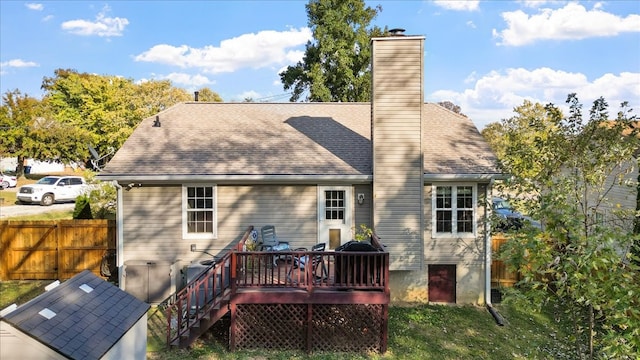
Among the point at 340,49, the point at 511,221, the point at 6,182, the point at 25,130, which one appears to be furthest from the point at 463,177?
the point at 25,130

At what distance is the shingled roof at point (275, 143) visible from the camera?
10477 mm

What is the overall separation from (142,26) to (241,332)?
836 inches

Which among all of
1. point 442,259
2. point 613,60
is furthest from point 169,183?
point 613,60

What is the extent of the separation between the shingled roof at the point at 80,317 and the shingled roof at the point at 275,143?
3.87 metres

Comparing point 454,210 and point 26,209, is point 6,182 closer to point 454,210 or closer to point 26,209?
point 26,209

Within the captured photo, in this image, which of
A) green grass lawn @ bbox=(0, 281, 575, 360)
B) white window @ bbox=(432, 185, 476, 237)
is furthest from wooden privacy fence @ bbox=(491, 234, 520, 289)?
white window @ bbox=(432, 185, 476, 237)

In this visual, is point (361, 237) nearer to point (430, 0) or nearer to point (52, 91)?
point (430, 0)

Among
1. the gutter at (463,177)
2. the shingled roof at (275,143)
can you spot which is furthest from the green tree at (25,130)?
the gutter at (463,177)

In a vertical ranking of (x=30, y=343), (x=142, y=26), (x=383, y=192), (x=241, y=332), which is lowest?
(x=241, y=332)

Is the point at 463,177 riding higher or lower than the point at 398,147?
lower

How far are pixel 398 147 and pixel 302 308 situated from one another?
15.2 ft

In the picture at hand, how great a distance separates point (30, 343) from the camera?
4793 mm

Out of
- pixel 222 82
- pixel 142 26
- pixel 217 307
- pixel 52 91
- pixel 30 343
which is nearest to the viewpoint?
pixel 30 343

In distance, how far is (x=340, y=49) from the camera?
82.5 feet
